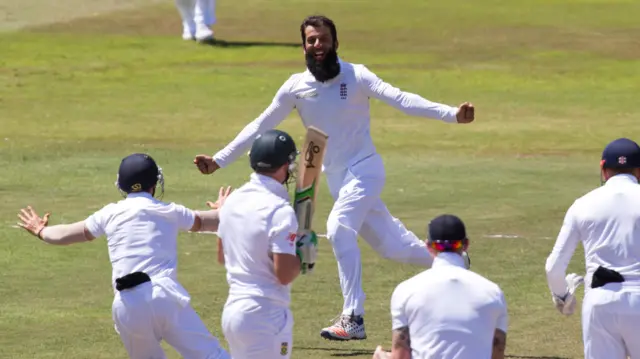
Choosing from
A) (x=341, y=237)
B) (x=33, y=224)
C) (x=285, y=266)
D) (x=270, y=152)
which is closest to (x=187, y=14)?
(x=341, y=237)

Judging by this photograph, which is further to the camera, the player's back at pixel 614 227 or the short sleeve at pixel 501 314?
the player's back at pixel 614 227

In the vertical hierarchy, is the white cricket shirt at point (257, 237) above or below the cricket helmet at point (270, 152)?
below

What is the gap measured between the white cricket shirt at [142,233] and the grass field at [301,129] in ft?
7.48

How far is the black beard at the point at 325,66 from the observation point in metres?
12.2

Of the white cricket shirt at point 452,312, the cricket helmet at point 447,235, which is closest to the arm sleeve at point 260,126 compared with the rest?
the cricket helmet at point 447,235

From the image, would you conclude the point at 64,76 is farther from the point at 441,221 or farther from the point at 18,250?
the point at 441,221

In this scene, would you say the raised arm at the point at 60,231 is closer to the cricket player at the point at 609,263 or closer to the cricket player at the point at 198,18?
the cricket player at the point at 609,263

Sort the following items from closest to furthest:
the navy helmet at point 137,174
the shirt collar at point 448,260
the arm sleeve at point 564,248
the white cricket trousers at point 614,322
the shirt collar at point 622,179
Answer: the shirt collar at point 448,260
the white cricket trousers at point 614,322
the arm sleeve at point 564,248
the shirt collar at point 622,179
the navy helmet at point 137,174

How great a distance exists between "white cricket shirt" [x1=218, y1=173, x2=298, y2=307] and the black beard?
3435 mm

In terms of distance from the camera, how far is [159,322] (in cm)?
959

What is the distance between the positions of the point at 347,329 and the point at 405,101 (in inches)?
75.2

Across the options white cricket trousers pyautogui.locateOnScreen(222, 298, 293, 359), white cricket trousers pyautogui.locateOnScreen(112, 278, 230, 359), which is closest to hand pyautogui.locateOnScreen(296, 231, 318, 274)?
white cricket trousers pyautogui.locateOnScreen(222, 298, 293, 359)

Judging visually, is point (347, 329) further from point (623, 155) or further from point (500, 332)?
point (500, 332)

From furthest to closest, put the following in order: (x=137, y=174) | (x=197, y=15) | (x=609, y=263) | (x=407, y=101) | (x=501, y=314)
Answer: (x=197, y=15) < (x=407, y=101) < (x=137, y=174) < (x=609, y=263) < (x=501, y=314)
